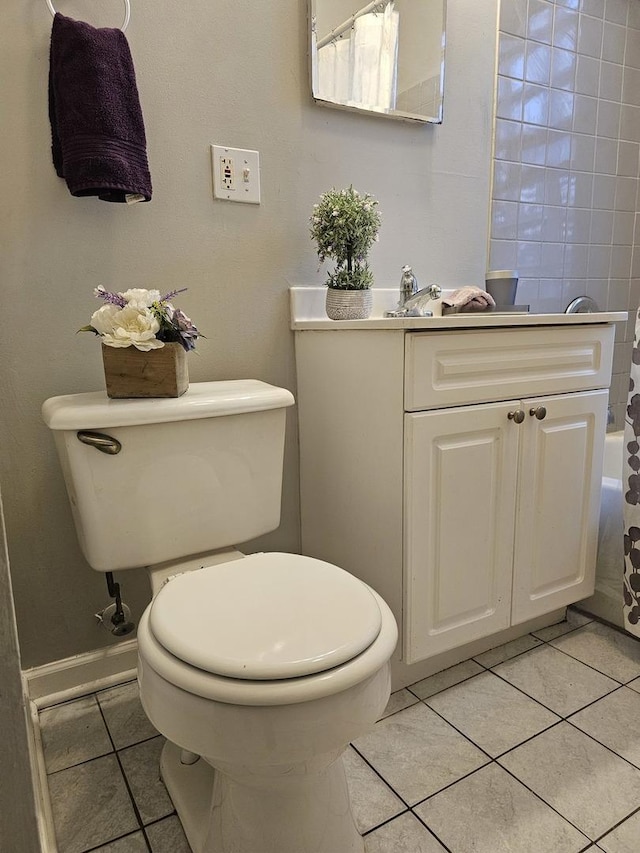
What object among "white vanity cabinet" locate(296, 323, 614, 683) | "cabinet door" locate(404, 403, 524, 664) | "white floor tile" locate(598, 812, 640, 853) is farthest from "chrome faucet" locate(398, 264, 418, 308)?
"white floor tile" locate(598, 812, 640, 853)

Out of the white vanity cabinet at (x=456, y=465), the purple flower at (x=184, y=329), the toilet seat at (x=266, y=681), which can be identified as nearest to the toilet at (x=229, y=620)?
the toilet seat at (x=266, y=681)

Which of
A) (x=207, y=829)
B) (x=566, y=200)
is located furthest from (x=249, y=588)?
(x=566, y=200)

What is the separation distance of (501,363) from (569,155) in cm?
111

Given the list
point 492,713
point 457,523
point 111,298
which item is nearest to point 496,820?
point 492,713

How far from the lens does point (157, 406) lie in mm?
1036

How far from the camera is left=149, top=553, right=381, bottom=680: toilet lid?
0.72 meters

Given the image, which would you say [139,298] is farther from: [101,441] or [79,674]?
[79,674]

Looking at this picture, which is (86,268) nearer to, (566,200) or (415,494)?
(415,494)

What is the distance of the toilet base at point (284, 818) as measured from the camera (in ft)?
2.79

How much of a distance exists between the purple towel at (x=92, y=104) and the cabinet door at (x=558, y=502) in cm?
99

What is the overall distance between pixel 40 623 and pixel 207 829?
603 mm

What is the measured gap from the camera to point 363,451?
126 cm

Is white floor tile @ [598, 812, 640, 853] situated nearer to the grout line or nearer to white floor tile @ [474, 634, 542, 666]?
white floor tile @ [474, 634, 542, 666]

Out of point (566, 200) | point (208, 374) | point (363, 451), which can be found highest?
point (566, 200)
